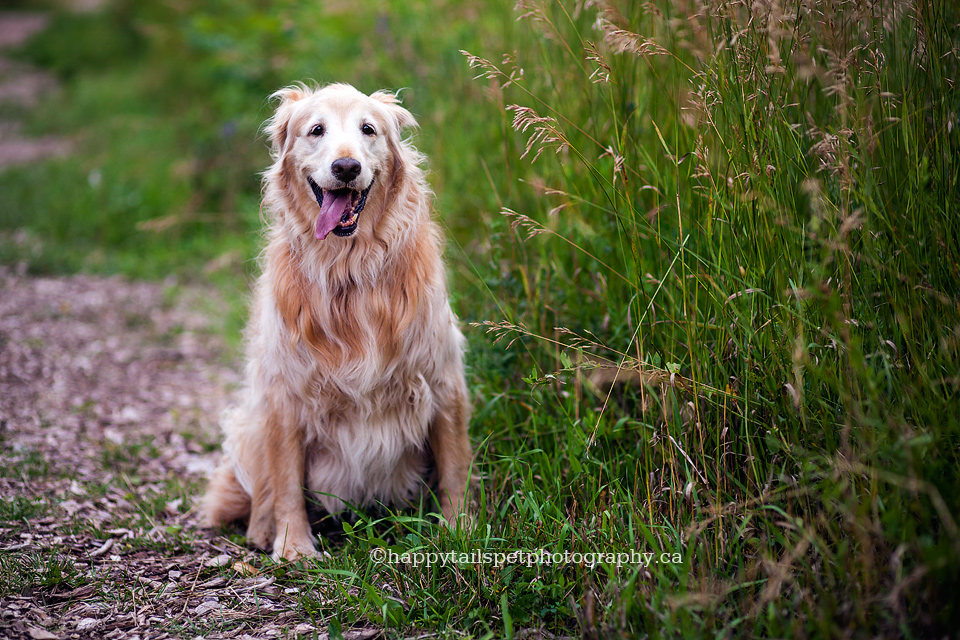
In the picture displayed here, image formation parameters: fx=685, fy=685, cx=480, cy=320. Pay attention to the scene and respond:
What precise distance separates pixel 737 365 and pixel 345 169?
4.83 ft

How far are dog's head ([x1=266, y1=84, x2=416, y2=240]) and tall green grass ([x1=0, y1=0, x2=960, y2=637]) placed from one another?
0.56 meters

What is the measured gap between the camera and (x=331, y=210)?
2.49 metres

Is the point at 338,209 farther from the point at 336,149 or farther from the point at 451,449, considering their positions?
the point at 451,449

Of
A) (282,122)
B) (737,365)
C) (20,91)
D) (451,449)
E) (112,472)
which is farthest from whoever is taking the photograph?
(20,91)

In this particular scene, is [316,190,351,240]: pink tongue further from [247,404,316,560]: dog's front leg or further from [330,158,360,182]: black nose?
[247,404,316,560]: dog's front leg

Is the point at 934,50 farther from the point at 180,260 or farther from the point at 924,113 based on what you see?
the point at 180,260

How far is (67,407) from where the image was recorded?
12.4 ft

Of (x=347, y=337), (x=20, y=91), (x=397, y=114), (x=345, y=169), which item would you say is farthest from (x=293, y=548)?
(x=20, y=91)

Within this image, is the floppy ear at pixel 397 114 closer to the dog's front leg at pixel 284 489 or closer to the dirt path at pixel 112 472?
the dog's front leg at pixel 284 489

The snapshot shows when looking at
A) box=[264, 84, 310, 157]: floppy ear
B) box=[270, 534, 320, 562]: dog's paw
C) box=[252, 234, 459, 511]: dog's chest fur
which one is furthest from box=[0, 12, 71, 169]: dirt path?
box=[270, 534, 320, 562]: dog's paw

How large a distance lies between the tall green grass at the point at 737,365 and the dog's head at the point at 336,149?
0.56 meters

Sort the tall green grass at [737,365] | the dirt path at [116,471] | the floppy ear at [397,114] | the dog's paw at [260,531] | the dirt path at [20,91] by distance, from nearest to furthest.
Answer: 1. the tall green grass at [737,365]
2. the dirt path at [116,471]
3. the dog's paw at [260,531]
4. the floppy ear at [397,114]
5. the dirt path at [20,91]

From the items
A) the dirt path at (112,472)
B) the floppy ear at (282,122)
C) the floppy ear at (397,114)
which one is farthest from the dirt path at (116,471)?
the floppy ear at (397,114)

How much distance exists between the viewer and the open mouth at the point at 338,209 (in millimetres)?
2469
